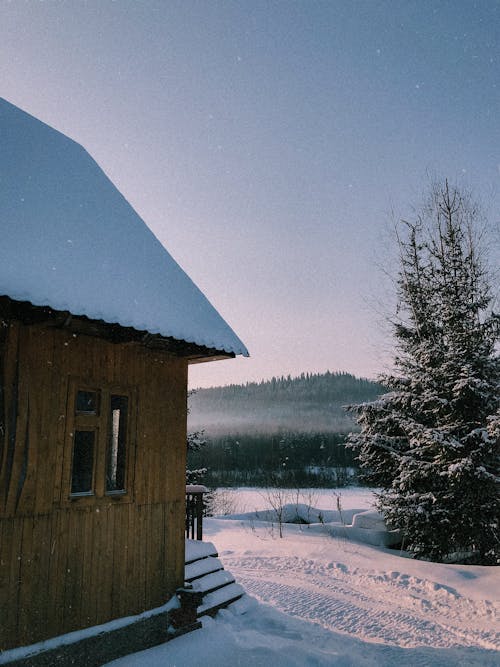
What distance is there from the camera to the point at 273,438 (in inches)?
3120

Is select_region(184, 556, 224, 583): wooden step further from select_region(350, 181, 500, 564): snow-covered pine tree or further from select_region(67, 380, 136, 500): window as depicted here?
select_region(350, 181, 500, 564): snow-covered pine tree

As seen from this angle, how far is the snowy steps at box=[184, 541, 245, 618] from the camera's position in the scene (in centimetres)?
673

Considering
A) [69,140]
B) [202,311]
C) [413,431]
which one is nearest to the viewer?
[202,311]

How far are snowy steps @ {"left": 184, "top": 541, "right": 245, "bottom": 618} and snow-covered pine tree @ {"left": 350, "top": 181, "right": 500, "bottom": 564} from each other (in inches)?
248

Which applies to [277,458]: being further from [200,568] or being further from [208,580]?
[208,580]

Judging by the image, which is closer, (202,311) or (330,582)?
(202,311)

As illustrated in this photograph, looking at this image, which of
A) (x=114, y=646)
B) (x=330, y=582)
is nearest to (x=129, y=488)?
(x=114, y=646)

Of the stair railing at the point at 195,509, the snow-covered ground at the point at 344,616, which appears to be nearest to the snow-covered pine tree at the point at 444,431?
the snow-covered ground at the point at 344,616

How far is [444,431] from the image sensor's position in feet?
39.2

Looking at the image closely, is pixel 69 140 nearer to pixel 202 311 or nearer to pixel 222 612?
pixel 202 311

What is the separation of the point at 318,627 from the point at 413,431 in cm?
664

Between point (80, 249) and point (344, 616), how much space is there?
6.71m

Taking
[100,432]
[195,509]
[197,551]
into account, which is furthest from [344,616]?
[100,432]

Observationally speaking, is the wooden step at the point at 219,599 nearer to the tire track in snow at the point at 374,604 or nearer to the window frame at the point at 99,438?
the tire track in snow at the point at 374,604
